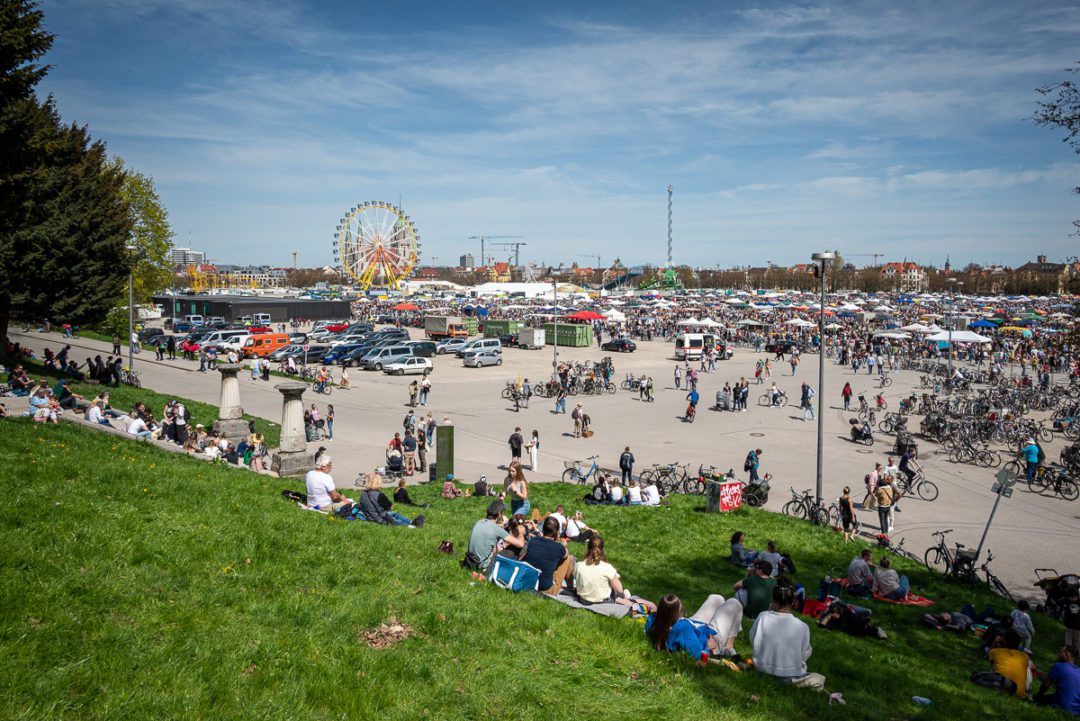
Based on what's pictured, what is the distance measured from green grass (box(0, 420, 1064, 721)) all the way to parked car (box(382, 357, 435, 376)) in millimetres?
30862

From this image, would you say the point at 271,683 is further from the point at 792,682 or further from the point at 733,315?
the point at 733,315

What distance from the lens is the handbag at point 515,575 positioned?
849 cm

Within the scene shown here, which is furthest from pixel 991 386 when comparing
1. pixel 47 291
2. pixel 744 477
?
pixel 47 291

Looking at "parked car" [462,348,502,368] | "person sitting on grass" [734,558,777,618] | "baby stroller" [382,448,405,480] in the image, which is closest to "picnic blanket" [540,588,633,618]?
"person sitting on grass" [734,558,777,618]

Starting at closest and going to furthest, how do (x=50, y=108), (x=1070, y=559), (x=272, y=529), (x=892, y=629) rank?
(x=272, y=529) → (x=892, y=629) → (x=1070, y=559) → (x=50, y=108)

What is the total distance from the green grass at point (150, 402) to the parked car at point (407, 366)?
12.8m

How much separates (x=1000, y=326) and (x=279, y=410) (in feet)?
217

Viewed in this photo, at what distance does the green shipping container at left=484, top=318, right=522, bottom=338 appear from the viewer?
61156mm

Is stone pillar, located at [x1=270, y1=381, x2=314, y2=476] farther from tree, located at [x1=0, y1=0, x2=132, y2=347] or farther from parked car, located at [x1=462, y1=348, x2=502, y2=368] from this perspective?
parked car, located at [x1=462, y1=348, x2=502, y2=368]

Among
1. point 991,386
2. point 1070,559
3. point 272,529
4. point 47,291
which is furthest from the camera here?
point 991,386

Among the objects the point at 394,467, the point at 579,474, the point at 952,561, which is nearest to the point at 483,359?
the point at 394,467

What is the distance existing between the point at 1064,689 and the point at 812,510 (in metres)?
8.80

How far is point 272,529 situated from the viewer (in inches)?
331

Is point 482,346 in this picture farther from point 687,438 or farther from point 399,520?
point 399,520
